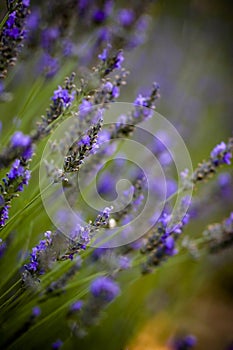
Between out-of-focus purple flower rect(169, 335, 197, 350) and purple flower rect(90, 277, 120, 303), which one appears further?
out-of-focus purple flower rect(169, 335, 197, 350)

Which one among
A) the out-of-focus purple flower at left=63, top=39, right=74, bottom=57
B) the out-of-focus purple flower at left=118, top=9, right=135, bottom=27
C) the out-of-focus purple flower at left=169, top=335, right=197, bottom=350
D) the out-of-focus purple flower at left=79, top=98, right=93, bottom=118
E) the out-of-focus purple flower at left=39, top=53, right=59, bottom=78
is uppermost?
the out-of-focus purple flower at left=118, top=9, right=135, bottom=27

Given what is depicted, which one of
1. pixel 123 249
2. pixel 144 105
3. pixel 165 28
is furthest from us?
pixel 165 28

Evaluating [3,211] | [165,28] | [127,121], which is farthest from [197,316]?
[165,28]

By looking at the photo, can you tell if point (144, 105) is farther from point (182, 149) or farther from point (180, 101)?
point (180, 101)

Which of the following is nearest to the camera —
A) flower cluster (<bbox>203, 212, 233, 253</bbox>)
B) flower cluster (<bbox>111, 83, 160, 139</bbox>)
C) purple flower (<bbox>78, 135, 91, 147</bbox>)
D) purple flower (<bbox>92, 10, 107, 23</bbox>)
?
purple flower (<bbox>78, 135, 91, 147</bbox>)

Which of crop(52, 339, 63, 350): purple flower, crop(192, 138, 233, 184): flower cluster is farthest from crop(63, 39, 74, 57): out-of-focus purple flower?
crop(52, 339, 63, 350): purple flower

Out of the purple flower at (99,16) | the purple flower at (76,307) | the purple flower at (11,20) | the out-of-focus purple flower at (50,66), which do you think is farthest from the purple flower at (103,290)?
the purple flower at (99,16)

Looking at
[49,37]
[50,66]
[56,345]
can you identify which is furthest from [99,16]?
[56,345]

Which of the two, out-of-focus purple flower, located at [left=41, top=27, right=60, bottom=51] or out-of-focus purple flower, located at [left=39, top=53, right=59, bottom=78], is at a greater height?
out-of-focus purple flower, located at [left=41, top=27, right=60, bottom=51]

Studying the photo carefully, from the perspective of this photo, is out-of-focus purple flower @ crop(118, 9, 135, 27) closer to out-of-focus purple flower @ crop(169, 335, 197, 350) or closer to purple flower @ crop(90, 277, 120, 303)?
purple flower @ crop(90, 277, 120, 303)

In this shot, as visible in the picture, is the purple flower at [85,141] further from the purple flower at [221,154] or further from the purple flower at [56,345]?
the purple flower at [56,345]
